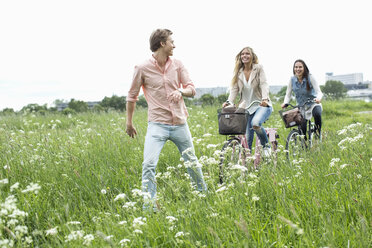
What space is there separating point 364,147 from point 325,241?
363 centimetres

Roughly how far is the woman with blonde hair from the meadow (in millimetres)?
937

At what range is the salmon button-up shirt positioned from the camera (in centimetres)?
467

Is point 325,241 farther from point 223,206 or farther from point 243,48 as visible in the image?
point 243,48

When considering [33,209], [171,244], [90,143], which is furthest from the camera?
[90,143]

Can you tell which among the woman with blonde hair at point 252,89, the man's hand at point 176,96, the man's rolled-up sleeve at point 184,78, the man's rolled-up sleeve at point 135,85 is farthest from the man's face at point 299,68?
the man's rolled-up sleeve at point 135,85

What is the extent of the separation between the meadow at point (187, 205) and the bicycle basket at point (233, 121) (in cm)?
77

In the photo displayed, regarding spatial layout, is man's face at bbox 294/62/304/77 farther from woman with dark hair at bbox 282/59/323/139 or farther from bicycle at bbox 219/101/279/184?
bicycle at bbox 219/101/279/184

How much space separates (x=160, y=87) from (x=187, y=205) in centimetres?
171

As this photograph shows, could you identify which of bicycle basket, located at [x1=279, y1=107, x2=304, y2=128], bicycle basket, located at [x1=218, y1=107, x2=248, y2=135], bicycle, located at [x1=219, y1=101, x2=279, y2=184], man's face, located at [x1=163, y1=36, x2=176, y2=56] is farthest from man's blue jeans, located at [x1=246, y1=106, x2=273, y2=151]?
man's face, located at [x1=163, y1=36, x2=176, y2=56]

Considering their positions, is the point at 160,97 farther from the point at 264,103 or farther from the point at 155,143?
the point at 264,103

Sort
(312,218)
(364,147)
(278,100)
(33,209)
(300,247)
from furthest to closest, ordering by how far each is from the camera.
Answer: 1. (278,100)
2. (364,147)
3. (33,209)
4. (312,218)
5. (300,247)

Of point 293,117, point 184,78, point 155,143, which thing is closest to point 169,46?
point 184,78

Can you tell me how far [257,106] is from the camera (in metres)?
6.28

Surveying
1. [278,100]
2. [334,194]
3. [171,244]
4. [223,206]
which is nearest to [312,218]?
[334,194]
